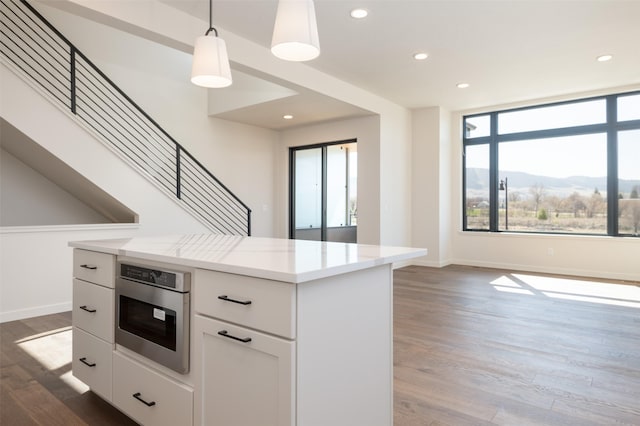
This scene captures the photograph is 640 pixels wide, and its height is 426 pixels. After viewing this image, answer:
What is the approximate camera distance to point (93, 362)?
2.14m

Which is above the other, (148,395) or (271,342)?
(271,342)

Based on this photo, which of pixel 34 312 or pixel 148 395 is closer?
pixel 148 395

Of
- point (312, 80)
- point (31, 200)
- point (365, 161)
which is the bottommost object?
point (31, 200)

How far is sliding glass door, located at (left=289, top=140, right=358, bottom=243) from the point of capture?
7.35m

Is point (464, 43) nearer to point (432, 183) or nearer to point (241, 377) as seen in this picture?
point (432, 183)

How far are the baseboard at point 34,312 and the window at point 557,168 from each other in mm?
6281

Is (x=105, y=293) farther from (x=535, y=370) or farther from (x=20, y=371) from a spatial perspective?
(x=535, y=370)

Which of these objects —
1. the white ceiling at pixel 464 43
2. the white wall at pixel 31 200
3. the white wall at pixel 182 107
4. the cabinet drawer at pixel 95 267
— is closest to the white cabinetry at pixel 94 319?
the cabinet drawer at pixel 95 267

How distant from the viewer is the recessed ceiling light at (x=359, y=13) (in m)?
3.47

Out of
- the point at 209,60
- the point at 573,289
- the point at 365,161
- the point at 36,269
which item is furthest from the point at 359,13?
the point at 573,289

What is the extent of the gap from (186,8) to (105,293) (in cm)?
257

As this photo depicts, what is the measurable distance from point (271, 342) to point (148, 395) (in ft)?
2.81

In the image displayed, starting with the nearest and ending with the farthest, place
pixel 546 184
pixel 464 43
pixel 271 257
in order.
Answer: pixel 271 257 → pixel 464 43 → pixel 546 184

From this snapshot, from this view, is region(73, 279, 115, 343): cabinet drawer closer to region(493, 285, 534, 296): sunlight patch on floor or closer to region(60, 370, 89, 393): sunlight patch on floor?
region(60, 370, 89, 393): sunlight patch on floor
